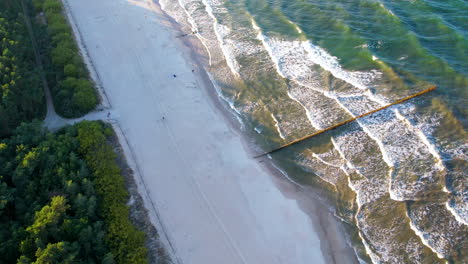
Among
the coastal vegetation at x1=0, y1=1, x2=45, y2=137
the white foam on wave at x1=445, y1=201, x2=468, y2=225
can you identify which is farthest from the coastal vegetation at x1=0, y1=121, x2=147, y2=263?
the white foam on wave at x1=445, y1=201, x2=468, y2=225

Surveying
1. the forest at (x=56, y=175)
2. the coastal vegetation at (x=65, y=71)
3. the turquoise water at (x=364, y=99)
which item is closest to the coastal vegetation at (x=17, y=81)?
the forest at (x=56, y=175)

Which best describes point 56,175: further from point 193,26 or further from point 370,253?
point 193,26

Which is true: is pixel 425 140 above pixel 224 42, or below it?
above

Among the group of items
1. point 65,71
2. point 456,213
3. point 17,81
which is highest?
point 456,213

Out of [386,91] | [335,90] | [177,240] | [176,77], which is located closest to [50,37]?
[176,77]

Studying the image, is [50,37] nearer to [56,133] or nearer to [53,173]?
[56,133]

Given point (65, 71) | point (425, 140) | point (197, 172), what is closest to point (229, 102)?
point (197, 172)
